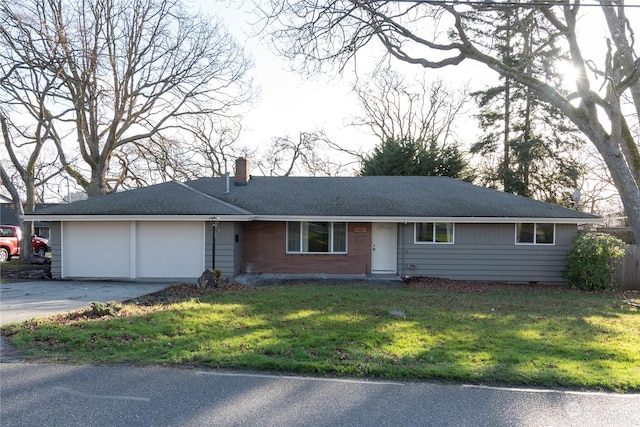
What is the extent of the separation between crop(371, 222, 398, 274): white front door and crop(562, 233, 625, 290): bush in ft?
19.1

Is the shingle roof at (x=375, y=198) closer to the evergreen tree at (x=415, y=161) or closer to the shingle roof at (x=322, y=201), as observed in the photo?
the shingle roof at (x=322, y=201)

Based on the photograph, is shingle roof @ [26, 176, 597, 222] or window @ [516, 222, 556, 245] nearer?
shingle roof @ [26, 176, 597, 222]

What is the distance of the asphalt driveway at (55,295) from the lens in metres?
7.95

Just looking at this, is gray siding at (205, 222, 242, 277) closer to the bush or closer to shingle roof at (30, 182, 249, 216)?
shingle roof at (30, 182, 249, 216)

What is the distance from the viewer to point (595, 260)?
12922mm

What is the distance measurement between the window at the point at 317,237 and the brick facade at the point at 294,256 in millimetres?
186

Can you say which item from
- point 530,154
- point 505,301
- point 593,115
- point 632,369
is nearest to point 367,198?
point 505,301

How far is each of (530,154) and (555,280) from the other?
41.2 ft

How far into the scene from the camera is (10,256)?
20.8 m

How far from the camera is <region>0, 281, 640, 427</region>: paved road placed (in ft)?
12.2

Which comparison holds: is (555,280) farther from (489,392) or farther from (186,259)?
(186,259)

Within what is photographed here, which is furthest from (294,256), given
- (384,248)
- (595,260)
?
(595,260)

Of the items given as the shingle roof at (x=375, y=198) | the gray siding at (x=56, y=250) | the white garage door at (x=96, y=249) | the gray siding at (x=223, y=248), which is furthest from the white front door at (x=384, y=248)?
the gray siding at (x=56, y=250)

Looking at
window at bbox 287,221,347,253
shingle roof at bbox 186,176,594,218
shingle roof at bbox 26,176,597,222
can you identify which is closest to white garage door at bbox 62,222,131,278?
shingle roof at bbox 26,176,597,222
